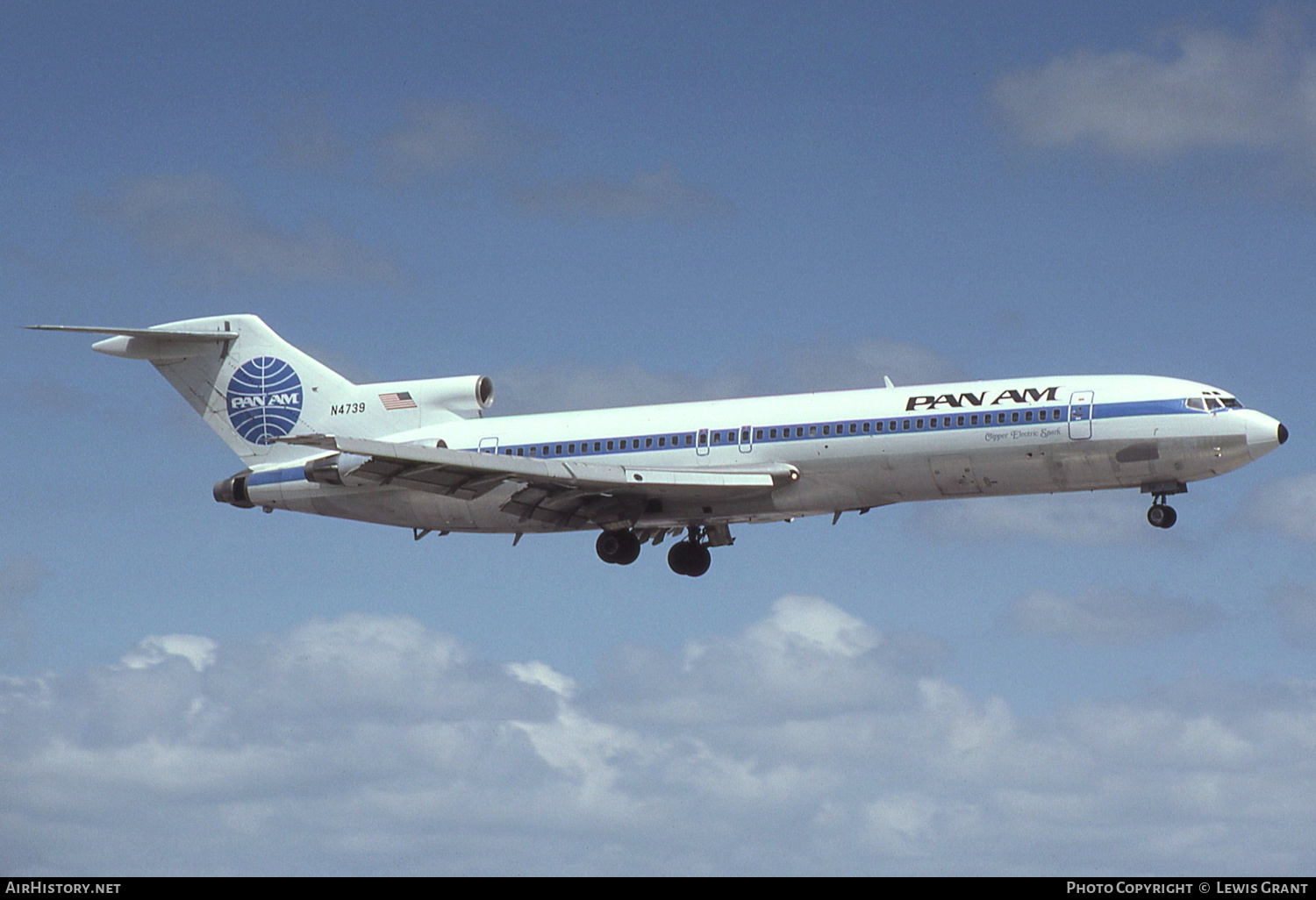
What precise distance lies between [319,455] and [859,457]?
14897 millimetres

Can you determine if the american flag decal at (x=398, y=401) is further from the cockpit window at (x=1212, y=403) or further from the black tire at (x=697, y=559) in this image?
the cockpit window at (x=1212, y=403)

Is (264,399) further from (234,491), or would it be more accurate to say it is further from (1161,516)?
(1161,516)

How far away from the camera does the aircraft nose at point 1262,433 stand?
42000 mm

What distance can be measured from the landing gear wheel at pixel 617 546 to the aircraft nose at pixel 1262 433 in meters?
15.4

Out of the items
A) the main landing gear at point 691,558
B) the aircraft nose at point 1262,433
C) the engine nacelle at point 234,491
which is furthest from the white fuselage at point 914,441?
the engine nacelle at point 234,491

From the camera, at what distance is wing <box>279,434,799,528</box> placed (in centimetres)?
4447

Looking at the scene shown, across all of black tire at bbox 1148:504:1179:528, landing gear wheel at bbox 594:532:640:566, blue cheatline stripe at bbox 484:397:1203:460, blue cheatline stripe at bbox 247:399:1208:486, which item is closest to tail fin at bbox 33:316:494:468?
blue cheatline stripe at bbox 247:399:1208:486

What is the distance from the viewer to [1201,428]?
4203 centimetres

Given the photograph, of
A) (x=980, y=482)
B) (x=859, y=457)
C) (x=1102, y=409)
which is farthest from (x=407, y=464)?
(x=1102, y=409)

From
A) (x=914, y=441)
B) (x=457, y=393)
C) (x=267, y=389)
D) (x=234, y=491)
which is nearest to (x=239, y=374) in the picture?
(x=267, y=389)

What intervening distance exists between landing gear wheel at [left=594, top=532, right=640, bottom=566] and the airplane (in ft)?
0.15

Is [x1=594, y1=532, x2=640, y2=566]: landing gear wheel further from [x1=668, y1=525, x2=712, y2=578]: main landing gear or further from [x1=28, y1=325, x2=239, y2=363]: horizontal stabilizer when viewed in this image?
[x1=28, y1=325, x2=239, y2=363]: horizontal stabilizer

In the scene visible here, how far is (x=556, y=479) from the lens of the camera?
44.9 meters

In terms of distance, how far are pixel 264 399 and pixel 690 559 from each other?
12719 mm
